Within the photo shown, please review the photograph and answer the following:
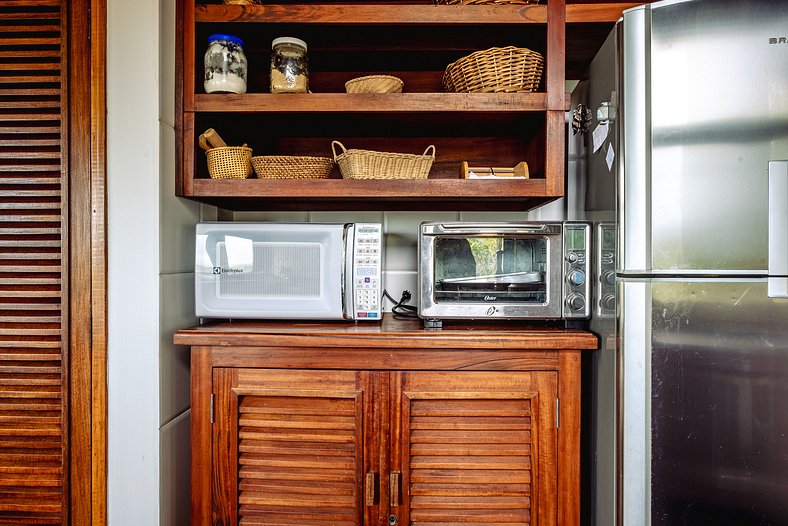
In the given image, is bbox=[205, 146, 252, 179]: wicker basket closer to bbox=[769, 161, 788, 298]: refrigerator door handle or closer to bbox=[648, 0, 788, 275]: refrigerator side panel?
bbox=[648, 0, 788, 275]: refrigerator side panel

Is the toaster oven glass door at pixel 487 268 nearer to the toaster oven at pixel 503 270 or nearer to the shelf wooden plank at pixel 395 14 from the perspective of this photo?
the toaster oven at pixel 503 270

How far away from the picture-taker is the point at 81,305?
46.8 inches

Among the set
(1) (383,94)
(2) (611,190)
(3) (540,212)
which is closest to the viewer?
(2) (611,190)

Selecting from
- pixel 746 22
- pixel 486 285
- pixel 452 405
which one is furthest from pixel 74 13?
pixel 746 22

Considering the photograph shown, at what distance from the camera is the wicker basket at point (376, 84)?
1.31 m

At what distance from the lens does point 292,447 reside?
1.20 m

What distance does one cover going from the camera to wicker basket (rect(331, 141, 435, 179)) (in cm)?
129

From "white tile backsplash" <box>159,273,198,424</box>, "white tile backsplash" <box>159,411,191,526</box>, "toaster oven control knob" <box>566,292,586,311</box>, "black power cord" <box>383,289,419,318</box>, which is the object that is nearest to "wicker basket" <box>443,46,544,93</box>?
"toaster oven control knob" <box>566,292,586,311</box>

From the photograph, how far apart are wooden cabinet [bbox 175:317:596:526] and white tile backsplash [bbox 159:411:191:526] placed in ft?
0.32

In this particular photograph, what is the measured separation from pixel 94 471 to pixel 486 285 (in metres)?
1.15

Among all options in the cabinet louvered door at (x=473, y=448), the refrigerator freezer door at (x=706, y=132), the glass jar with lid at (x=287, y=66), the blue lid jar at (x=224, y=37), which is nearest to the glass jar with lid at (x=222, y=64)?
the blue lid jar at (x=224, y=37)

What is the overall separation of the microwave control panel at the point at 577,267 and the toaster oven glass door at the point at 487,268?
0.07m

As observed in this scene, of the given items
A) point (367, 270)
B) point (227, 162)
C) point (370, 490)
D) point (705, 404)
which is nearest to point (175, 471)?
point (370, 490)

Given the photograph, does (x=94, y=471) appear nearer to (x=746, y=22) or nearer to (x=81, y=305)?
(x=81, y=305)
